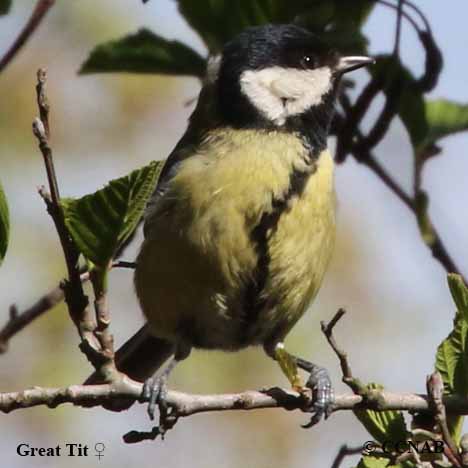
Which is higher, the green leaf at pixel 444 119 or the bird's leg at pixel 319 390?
the green leaf at pixel 444 119

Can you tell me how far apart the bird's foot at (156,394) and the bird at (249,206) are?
0.43ft

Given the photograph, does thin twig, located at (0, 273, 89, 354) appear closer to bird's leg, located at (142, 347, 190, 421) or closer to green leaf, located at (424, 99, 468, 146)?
bird's leg, located at (142, 347, 190, 421)

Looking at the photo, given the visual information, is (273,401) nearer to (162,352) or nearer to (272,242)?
(272,242)

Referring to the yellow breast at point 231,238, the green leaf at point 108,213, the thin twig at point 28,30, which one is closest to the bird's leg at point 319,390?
the yellow breast at point 231,238

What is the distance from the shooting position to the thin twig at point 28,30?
2266mm

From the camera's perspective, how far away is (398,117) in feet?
9.62

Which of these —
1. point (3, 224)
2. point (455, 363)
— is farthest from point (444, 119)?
point (3, 224)

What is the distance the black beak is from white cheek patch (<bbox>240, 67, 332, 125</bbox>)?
43 millimetres

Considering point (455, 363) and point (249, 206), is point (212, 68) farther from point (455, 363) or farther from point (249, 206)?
point (455, 363)

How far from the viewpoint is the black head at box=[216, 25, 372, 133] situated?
3.04 metres

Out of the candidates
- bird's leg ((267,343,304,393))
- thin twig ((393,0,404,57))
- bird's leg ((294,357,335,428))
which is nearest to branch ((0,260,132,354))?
bird's leg ((267,343,304,393))

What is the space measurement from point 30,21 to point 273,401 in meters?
0.90

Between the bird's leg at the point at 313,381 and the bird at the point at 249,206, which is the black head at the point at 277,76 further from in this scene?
the bird's leg at the point at 313,381

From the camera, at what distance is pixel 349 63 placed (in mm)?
3084
